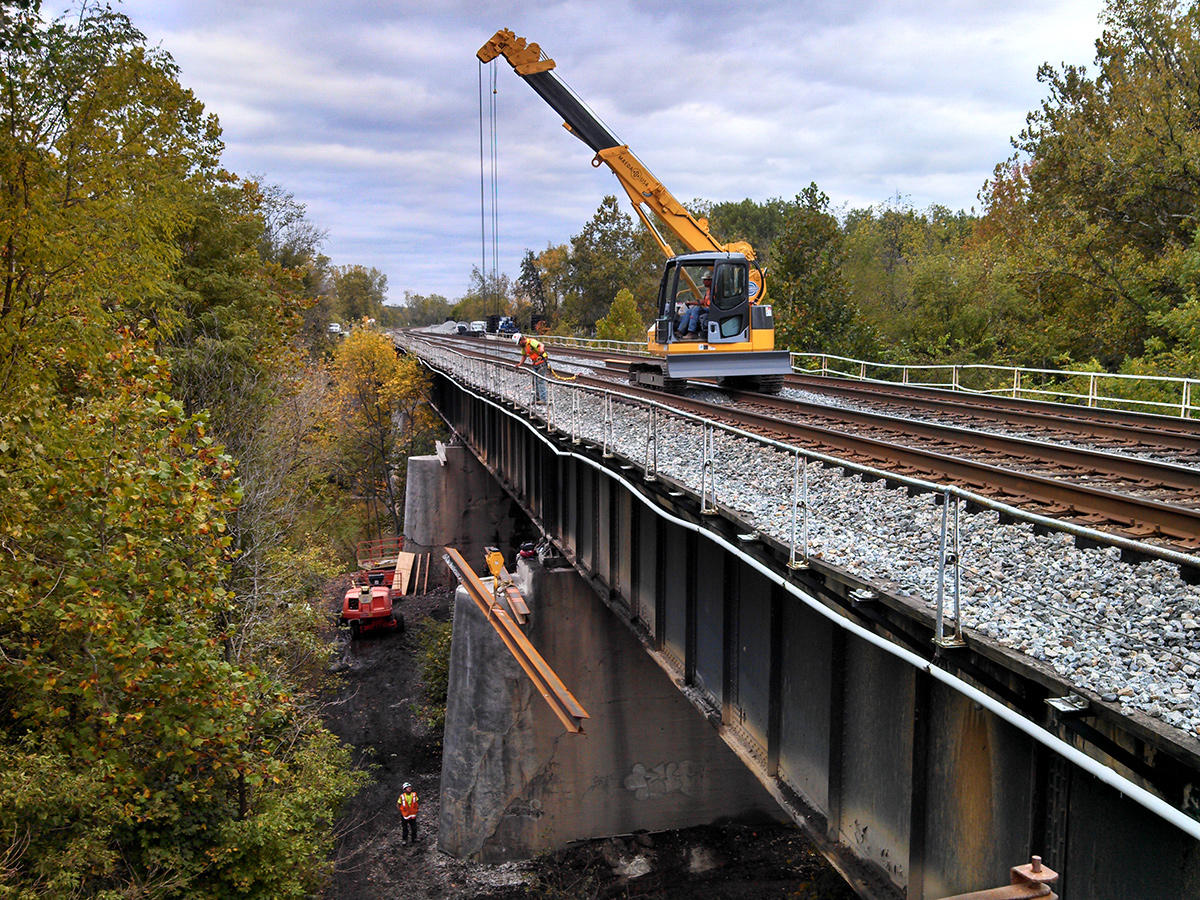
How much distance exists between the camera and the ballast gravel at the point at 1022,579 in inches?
168

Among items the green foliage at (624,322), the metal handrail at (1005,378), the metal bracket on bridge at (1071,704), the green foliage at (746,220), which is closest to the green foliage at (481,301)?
the green foliage at (746,220)

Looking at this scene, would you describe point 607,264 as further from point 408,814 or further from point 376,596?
point 408,814

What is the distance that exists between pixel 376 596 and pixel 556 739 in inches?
641

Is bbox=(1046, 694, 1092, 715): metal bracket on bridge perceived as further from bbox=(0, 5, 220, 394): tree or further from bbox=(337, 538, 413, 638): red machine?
bbox=(337, 538, 413, 638): red machine

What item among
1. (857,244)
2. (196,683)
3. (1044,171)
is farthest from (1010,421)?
(857,244)

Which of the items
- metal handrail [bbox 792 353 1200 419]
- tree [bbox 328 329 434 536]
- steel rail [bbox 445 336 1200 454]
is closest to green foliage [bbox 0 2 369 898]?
steel rail [bbox 445 336 1200 454]

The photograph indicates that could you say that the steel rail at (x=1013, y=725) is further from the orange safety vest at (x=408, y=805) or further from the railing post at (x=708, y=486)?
the orange safety vest at (x=408, y=805)

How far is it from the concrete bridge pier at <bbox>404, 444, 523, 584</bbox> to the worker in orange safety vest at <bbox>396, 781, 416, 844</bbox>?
20.7 meters

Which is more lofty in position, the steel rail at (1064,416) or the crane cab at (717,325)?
the crane cab at (717,325)

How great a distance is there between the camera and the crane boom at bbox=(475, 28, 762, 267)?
917 inches

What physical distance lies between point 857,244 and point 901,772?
58796 millimetres

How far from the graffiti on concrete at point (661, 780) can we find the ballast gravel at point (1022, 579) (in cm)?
918

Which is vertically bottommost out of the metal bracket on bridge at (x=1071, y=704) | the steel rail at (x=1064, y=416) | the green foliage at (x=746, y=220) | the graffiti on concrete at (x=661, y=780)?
the graffiti on concrete at (x=661, y=780)

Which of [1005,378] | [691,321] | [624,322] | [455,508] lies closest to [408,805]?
[691,321]
